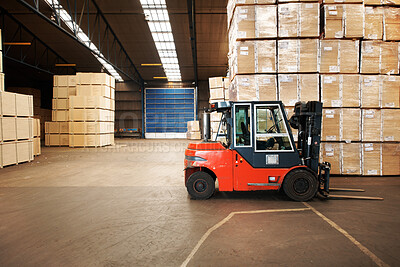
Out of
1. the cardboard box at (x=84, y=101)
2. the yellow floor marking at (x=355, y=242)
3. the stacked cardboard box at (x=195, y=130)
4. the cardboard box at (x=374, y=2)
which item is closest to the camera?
the yellow floor marking at (x=355, y=242)

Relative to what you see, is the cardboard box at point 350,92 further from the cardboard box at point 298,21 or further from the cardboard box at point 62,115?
the cardboard box at point 62,115

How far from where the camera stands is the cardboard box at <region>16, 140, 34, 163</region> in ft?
26.8

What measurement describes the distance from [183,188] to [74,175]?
11.0 ft

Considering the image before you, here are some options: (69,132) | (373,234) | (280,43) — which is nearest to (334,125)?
(280,43)

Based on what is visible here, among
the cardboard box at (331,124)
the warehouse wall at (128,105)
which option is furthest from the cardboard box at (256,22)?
the warehouse wall at (128,105)

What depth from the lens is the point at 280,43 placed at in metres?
5.54

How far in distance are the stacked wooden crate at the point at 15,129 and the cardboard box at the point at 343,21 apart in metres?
9.66

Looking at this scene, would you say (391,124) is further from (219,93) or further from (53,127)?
(53,127)

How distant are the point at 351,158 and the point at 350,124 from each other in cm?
84

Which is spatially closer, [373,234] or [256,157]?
[373,234]

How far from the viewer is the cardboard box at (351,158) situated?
5.73 meters

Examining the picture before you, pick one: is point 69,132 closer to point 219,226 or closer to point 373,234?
point 219,226

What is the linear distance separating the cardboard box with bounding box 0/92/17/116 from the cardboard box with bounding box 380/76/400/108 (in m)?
10.9

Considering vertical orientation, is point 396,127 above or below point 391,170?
above
